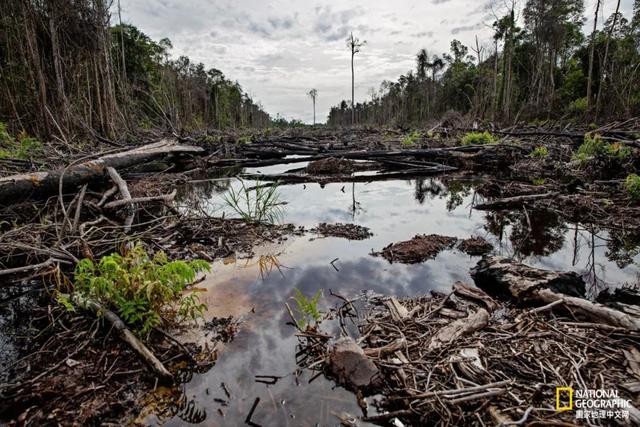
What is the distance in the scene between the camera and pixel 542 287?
9.23 ft

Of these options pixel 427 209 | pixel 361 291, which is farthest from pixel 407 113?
pixel 361 291

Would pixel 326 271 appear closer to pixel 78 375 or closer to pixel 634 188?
pixel 78 375

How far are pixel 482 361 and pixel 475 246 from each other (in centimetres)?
249

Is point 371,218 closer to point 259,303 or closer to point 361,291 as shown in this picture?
point 361,291

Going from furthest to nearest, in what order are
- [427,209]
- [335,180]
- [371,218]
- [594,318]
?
[335,180] < [427,209] < [371,218] < [594,318]

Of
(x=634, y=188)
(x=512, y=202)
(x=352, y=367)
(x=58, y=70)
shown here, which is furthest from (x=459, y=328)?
(x=58, y=70)

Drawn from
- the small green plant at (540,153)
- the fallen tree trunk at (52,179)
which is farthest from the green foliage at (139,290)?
the small green plant at (540,153)

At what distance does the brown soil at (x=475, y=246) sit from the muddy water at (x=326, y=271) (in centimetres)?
18

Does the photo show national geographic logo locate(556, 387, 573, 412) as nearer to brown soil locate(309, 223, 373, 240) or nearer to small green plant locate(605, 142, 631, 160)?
brown soil locate(309, 223, 373, 240)

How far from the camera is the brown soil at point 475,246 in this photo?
13.9 ft

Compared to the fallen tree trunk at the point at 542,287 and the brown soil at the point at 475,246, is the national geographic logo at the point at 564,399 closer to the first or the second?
the fallen tree trunk at the point at 542,287

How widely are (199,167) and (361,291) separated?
9.80 metres

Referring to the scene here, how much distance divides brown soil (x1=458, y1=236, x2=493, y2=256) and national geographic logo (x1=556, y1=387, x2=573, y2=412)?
8.21ft

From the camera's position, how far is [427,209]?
646cm
